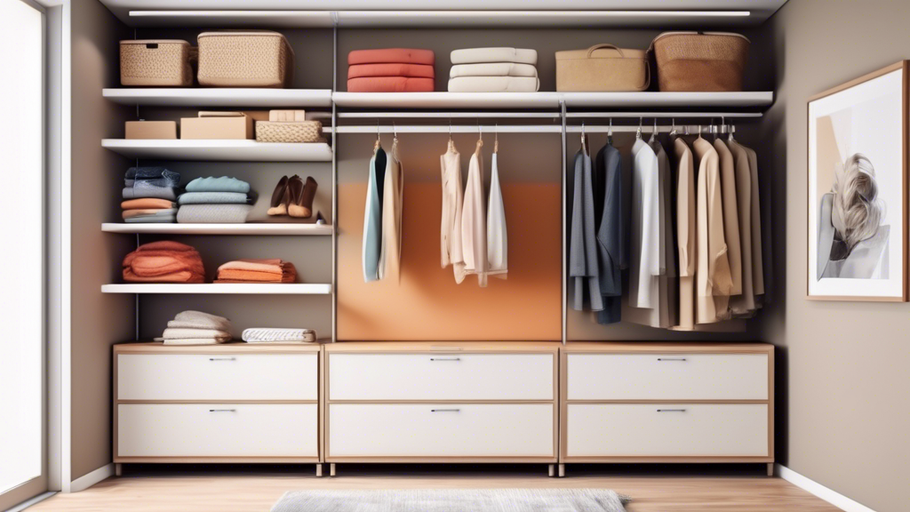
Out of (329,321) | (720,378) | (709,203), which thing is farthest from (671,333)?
(329,321)

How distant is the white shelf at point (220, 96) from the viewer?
3.76m

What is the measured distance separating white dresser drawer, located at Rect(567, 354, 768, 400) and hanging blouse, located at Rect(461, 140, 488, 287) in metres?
0.68

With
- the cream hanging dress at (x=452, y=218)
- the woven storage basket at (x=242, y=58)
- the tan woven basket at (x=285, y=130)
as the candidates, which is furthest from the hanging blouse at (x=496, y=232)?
the woven storage basket at (x=242, y=58)

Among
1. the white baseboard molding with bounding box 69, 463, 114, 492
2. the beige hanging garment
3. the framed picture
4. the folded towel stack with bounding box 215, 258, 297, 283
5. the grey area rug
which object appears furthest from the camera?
the folded towel stack with bounding box 215, 258, 297, 283

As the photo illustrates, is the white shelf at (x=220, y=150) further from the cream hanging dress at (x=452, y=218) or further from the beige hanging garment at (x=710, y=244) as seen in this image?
the beige hanging garment at (x=710, y=244)

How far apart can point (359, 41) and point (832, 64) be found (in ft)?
7.95

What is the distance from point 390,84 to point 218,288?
53.6 inches

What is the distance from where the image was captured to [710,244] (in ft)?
11.9

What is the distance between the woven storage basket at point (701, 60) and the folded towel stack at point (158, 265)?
8.69 ft

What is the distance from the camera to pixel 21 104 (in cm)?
328

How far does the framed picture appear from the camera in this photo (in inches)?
110

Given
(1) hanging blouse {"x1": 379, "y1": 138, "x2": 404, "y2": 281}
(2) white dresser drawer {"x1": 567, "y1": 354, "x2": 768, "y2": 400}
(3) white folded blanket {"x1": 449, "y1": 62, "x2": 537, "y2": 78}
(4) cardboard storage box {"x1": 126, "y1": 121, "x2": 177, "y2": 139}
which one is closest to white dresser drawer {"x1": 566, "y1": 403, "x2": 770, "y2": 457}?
(2) white dresser drawer {"x1": 567, "y1": 354, "x2": 768, "y2": 400}

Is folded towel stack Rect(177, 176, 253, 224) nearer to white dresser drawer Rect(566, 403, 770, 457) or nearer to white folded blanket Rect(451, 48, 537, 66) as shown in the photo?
white folded blanket Rect(451, 48, 537, 66)

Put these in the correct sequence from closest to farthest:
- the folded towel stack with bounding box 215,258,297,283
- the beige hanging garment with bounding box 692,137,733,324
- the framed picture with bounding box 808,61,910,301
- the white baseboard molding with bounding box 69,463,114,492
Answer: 1. the framed picture with bounding box 808,61,910,301
2. the white baseboard molding with bounding box 69,463,114,492
3. the beige hanging garment with bounding box 692,137,733,324
4. the folded towel stack with bounding box 215,258,297,283
